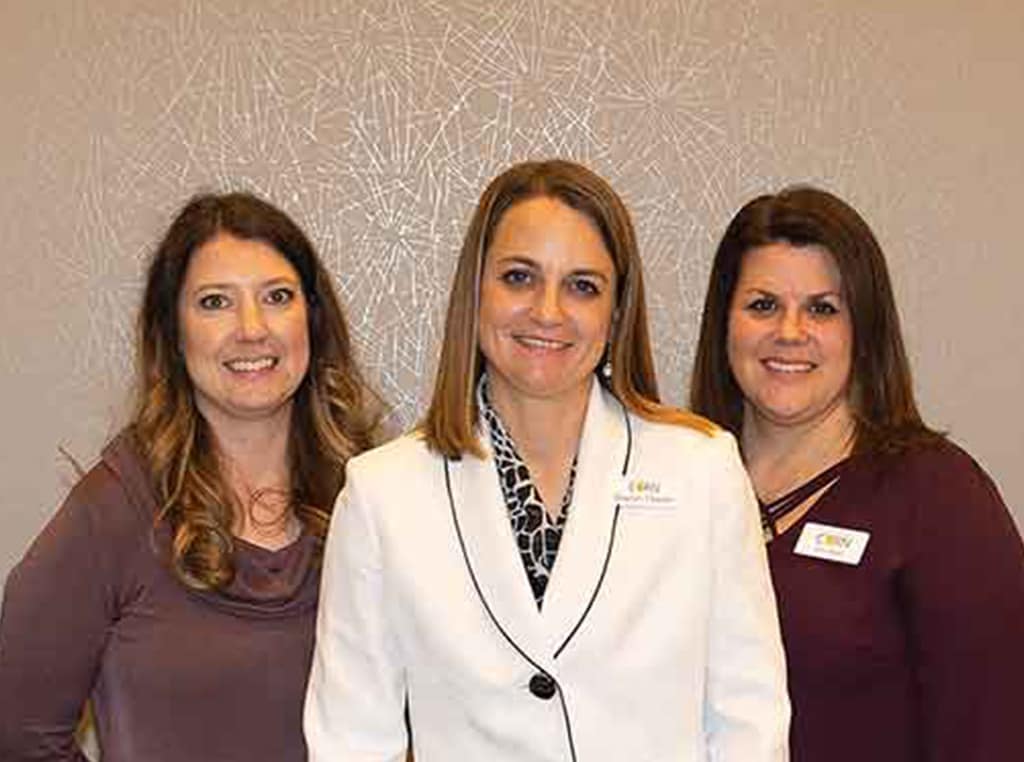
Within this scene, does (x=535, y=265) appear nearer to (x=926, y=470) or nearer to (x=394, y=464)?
(x=394, y=464)

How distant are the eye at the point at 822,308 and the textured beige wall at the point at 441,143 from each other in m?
0.69

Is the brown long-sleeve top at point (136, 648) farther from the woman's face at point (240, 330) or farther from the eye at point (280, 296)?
the eye at point (280, 296)

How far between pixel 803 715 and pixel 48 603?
1.17 meters

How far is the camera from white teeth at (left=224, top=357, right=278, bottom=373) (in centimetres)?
226

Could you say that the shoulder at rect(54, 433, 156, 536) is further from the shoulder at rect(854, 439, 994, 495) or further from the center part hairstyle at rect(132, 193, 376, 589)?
the shoulder at rect(854, 439, 994, 495)

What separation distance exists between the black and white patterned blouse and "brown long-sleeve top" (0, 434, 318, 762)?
0.45 meters

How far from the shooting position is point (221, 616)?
2211 millimetres

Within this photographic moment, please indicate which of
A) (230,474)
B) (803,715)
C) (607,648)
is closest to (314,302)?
(230,474)

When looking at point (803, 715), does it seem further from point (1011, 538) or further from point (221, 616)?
point (221, 616)

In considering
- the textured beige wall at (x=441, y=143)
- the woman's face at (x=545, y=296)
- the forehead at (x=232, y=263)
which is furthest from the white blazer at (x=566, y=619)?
the textured beige wall at (x=441, y=143)

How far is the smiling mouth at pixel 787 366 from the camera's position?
7.68 ft

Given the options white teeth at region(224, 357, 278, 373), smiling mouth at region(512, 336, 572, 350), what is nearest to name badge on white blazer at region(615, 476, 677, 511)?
smiling mouth at region(512, 336, 572, 350)

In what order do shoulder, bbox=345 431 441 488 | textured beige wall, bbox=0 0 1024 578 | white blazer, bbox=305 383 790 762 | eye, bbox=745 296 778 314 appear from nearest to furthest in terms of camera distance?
white blazer, bbox=305 383 790 762 → shoulder, bbox=345 431 441 488 → eye, bbox=745 296 778 314 → textured beige wall, bbox=0 0 1024 578

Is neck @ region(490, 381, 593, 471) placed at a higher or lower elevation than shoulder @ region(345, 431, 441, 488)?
higher
